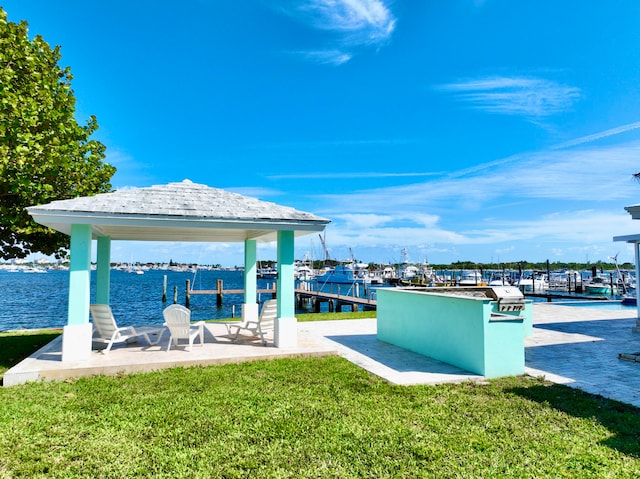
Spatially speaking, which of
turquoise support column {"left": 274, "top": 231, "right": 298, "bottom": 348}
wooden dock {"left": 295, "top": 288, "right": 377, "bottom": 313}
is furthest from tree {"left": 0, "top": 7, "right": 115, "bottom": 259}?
wooden dock {"left": 295, "top": 288, "right": 377, "bottom": 313}

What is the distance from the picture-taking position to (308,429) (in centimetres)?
432

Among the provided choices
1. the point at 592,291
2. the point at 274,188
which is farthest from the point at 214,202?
the point at 592,291

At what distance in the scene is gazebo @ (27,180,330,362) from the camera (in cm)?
702

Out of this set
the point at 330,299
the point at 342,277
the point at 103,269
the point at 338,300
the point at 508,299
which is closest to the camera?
the point at 508,299

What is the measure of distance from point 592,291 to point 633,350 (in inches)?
1436

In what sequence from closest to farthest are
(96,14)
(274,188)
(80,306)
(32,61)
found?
(80,306)
(32,61)
(96,14)
(274,188)

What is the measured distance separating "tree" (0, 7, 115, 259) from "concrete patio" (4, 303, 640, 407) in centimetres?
302

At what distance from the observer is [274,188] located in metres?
35.2

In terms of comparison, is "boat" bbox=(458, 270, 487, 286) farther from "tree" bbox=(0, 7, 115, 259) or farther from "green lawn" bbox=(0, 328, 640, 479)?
"tree" bbox=(0, 7, 115, 259)

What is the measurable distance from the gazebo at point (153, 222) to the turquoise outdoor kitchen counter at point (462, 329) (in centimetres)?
266

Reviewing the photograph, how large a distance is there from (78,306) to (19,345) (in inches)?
164

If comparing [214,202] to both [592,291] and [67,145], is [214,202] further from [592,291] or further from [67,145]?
[592,291]

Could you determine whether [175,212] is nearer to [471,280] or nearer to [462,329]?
[462,329]

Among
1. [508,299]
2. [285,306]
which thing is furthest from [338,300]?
[508,299]
